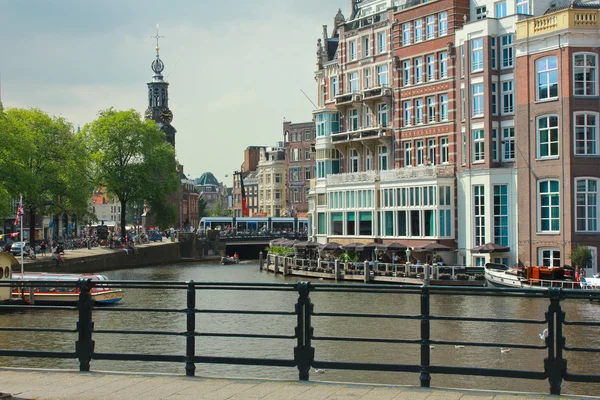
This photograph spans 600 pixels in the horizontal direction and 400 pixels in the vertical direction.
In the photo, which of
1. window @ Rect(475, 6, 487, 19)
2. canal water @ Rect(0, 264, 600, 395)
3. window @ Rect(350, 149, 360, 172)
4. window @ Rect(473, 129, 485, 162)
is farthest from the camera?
window @ Rect(350, 149, 360, 172)

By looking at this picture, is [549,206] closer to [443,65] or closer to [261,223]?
[443,65]

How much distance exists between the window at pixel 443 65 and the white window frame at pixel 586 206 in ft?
52.6

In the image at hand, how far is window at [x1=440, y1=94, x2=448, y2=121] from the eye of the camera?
66.6 metres

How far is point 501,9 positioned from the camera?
208ft

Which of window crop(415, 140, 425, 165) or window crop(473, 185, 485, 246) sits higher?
window crop(415, 140, 425, 165)

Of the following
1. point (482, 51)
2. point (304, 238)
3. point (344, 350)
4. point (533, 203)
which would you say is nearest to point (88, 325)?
point (344, 350)

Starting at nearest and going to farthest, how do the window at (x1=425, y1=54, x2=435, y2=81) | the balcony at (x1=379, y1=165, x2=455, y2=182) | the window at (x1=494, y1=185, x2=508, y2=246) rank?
the window at (x1=494, y1=185, x2=508, y2=246) → the balcony at (x1=379, y1=165, x2=455, y2=182) → the window at (x1=425, y1=54, x2=435, y2=81)

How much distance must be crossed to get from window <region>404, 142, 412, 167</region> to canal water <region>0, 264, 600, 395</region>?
21.0m

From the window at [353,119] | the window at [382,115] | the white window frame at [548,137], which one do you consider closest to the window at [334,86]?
the window at [353,119]

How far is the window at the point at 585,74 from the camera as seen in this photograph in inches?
2135

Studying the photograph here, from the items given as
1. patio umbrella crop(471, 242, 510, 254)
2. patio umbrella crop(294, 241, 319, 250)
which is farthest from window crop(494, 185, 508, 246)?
patio umbrella crop(294, 241, 319, 250)

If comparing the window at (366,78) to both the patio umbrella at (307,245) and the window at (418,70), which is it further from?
the patio umbrella at (307,245)

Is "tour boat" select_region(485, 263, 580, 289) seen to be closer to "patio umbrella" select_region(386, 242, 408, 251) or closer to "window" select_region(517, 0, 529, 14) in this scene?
"patio umbrella" select_region(386, 242, 408, 251)

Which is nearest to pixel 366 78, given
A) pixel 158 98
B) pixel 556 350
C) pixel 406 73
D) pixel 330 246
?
pixel 406 73
